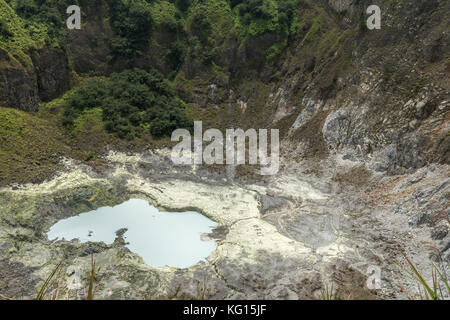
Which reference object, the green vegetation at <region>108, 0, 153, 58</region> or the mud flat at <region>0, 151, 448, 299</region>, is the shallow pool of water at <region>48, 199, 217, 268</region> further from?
the green vegetation at <region>108, 0, 153, 58</region>

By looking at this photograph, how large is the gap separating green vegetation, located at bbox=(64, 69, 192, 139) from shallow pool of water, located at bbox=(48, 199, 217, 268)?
855cm

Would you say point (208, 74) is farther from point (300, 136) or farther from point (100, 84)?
point (300, 136)

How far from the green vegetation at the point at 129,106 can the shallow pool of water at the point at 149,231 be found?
28.0ft

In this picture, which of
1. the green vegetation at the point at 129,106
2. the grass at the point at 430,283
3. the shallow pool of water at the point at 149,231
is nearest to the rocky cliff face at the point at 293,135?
the shallow pool of water at the point at 149,231

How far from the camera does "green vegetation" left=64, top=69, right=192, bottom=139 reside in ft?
79.4

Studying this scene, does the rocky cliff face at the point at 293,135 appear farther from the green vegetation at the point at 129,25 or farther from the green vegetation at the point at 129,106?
the green vegetation at the point at 129,106

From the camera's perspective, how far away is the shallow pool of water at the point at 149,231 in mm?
13445

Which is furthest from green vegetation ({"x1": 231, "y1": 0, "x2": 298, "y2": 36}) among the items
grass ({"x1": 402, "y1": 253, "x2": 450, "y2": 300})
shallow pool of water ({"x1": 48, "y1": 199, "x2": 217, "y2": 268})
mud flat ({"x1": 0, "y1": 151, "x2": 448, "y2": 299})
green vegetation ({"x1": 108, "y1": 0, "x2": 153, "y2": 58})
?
grass ({"x1": 402, "y1": 253, "x2": 450, "y2": 300})

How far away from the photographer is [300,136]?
76.1 ft

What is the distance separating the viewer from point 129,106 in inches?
992

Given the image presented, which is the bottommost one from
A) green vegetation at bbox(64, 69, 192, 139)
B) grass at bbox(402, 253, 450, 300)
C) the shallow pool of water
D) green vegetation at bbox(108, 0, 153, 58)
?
grass at bbox(402, 253, 450, 300)

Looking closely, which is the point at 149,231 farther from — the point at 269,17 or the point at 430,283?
the point at 269,17

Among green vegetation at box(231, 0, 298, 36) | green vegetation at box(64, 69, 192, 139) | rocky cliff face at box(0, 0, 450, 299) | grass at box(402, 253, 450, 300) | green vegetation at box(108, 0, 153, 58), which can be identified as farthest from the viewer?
green vegetation at box(108, 0, 153, 58)

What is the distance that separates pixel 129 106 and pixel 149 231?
13.0 m
